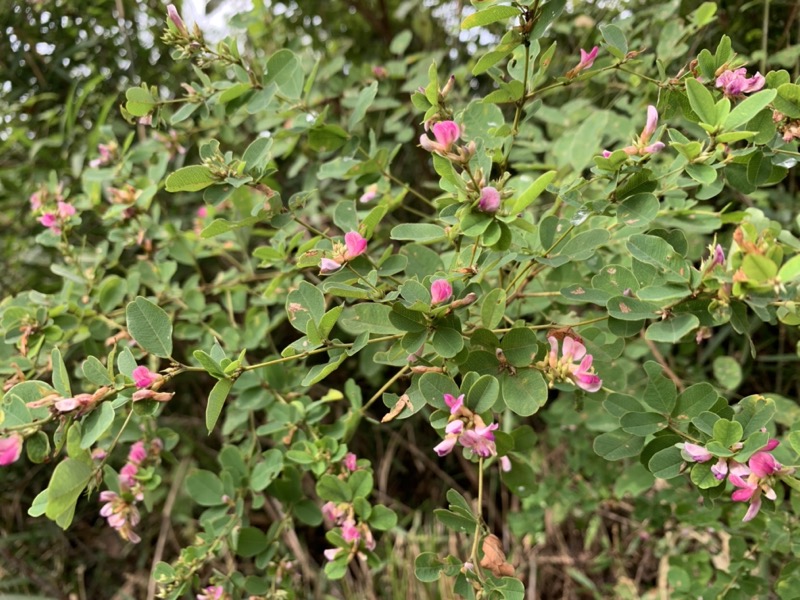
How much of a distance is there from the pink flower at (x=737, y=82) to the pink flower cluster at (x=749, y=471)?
1.36 feet

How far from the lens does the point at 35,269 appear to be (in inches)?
69.8

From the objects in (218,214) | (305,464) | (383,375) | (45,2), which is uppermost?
(45,2)

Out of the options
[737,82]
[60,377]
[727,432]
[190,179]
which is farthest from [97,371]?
[737,82]

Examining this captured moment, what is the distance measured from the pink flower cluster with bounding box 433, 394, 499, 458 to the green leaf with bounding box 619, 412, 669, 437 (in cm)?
18

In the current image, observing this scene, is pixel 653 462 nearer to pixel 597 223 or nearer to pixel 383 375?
pixel 597 223

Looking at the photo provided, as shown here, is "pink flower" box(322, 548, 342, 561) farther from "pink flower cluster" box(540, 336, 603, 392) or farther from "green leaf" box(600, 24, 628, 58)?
"green leaf" box(600, 24, 628, 58)

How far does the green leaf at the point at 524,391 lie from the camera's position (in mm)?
672

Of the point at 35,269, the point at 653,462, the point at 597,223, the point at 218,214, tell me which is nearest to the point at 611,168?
the point at 597,223

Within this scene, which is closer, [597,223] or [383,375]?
[597,223]

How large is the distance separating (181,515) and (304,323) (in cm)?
133

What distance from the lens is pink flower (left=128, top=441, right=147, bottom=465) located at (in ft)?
3.33

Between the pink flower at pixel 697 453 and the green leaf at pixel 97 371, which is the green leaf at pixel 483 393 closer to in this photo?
the pink flower at pixel 697 453

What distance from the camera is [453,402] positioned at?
0.65 meters

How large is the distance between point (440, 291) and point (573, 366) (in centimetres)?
17
